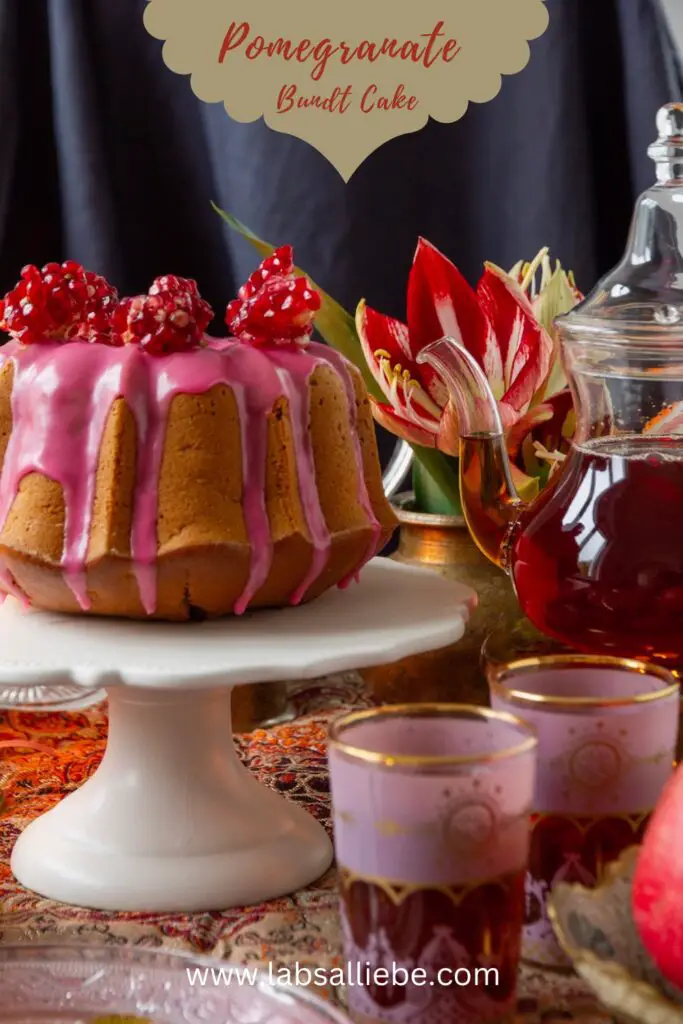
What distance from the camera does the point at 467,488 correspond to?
95 cm

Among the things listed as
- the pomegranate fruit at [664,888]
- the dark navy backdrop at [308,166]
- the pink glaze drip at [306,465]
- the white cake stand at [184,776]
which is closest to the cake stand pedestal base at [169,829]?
the white cake stand at [184,776]

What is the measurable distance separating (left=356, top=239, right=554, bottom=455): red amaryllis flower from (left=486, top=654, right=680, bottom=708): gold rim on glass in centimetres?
39

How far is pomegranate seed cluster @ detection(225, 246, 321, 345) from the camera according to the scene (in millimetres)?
907

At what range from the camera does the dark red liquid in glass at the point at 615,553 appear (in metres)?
0.82

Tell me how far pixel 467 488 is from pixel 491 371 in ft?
0.51

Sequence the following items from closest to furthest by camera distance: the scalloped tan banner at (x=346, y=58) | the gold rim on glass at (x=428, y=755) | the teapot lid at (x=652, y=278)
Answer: the gold rim on glass at (x=428, y=755), the teapot lid at (x=652, y=278), the scalloped tan banner at (x=346, y=58)

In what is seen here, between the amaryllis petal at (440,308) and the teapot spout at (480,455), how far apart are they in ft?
0.40

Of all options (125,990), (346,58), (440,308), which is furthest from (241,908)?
(346,58)

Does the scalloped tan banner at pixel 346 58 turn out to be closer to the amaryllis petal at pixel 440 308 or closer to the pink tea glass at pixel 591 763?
the amaryllis petal at pixel 440 308

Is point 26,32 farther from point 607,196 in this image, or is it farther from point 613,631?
point 613,631

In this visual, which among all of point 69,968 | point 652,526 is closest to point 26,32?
point 652,526

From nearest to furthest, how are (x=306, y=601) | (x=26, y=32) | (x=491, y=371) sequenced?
(x=306, y=601) < (x=491, y=371) < (x=26, y=32)

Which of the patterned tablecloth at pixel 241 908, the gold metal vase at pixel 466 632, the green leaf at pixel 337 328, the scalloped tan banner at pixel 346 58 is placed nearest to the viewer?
the patterned tablecloth at pixel 241 908

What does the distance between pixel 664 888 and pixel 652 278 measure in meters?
0.44
